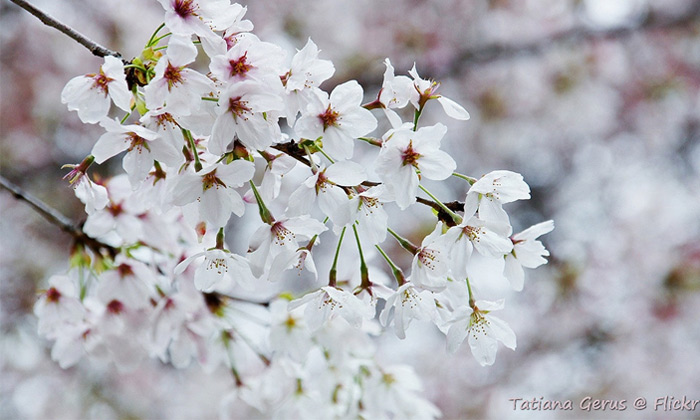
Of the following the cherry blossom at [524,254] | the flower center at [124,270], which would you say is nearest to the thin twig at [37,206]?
the flower center at [124,270]

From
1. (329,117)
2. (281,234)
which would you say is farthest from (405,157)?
(281,234)

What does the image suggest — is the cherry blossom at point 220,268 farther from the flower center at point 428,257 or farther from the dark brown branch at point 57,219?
the dark brown branch at point 57,219

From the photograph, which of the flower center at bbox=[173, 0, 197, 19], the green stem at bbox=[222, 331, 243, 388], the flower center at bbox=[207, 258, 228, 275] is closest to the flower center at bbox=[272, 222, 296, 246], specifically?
the flower center at bbox=[207, 258, 228, 275]

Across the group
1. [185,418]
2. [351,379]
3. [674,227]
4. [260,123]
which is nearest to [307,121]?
[260,123]

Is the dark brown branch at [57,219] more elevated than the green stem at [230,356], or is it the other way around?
the green stem at [230,356]

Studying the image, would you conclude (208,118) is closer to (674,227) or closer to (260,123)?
(260,123)

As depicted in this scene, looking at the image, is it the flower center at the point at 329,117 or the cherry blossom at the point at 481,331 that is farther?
the cherry blossom at the point at 481,331

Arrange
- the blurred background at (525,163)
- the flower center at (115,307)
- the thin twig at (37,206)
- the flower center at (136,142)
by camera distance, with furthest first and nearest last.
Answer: the blurred background at (525,163)
the flower center at (115,307)
the thin twig at (37,206)
the flower center at (136,142)

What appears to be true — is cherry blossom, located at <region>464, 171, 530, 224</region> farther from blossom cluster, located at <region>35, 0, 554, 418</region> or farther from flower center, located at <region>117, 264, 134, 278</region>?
flower center, located at <region>117, 264, 134, 278</region>
